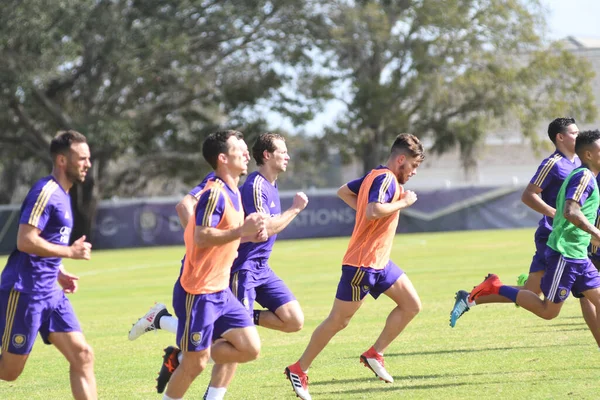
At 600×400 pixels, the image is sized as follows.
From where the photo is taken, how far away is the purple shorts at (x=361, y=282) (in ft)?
28.1

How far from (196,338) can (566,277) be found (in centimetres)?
370

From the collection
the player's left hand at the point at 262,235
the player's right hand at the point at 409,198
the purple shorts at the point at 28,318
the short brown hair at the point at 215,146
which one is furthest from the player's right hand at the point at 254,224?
the player's right hand at the point at 409,198

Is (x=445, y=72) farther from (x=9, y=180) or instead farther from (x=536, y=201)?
A: (x=536, y=201)

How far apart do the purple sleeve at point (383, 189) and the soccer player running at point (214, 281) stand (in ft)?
5.03

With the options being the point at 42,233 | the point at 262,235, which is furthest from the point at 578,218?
the point at 42,233

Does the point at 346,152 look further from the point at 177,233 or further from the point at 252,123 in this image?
the point at 177,233

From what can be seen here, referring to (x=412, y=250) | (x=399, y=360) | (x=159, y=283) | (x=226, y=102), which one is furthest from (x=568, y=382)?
(x=226, y=102)

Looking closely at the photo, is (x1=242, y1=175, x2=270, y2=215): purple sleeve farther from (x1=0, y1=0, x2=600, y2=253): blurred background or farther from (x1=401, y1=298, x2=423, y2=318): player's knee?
(x1=0, y1=0, x2=600, y2=253): blurred background

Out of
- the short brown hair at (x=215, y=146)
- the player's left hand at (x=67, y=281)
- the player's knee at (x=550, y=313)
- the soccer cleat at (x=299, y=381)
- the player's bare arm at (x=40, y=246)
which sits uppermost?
the short brown hair at (x=215, y=146)

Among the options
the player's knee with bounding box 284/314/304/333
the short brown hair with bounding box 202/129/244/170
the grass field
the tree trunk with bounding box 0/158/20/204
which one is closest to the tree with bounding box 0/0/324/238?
the tree trunk with bounding box 0/158/20/204

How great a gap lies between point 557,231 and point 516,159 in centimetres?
6167

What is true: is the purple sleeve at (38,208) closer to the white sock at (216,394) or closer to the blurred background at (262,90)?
the white sock at (216,394)

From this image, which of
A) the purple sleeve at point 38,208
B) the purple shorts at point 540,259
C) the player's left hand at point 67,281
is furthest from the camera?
the purple shorts at point 540,259

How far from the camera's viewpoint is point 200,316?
22.5ft
